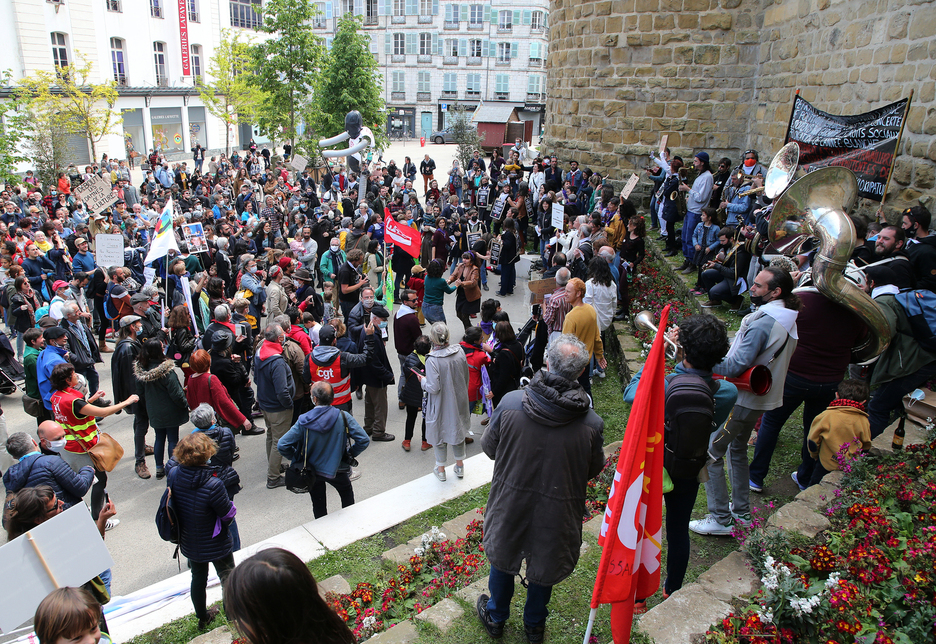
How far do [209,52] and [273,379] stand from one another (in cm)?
4117

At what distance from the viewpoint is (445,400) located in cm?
623

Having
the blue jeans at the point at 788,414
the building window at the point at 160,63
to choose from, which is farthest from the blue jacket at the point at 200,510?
the building window at the point at 160,63

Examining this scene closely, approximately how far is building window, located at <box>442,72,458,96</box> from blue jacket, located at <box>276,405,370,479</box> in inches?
2090

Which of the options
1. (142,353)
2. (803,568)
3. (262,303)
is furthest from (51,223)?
(803,568)

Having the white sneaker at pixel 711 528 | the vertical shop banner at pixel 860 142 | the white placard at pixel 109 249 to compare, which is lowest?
the white sneaker at pixel 711 528

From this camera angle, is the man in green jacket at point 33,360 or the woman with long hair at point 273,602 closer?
the woman with long hair at point 273,602

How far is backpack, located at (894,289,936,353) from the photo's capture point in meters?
4.73

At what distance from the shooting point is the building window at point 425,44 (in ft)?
172

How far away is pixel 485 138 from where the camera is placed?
39.3m

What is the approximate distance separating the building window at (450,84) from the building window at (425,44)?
2.40 metres

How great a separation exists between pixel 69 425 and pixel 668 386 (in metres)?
5.19

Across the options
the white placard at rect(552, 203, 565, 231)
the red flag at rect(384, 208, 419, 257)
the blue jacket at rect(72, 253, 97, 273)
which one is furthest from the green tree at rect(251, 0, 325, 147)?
the red flag at rect(384, 208, 419, 257)

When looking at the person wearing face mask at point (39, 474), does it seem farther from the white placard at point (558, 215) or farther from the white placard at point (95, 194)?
the white placard at point (558, 215)

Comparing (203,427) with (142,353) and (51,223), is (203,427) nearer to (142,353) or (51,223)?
(142,353)
